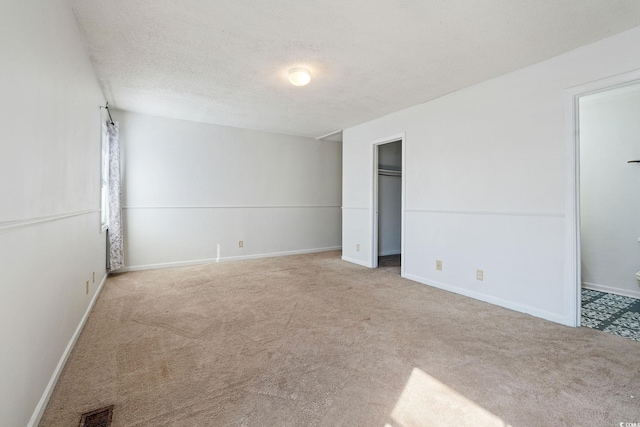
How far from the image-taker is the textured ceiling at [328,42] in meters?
2.00

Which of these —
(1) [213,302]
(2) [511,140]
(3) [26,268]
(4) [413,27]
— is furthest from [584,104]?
(3) [26,268]

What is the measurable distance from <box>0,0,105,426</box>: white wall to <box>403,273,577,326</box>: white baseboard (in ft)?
11.8

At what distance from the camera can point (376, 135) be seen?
461cm

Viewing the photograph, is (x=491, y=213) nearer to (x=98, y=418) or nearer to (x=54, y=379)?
(x=98, y=418)

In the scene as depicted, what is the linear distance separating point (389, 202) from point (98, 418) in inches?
215

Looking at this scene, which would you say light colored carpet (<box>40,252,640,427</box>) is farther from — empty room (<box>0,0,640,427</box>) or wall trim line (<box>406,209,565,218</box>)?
wall trim line (<box>406,209,565,218</box>)

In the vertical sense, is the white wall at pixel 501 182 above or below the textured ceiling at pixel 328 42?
below

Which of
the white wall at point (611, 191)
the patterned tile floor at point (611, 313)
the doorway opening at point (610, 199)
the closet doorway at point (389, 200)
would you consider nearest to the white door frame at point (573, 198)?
the patterned tile floor at point (611, 313)

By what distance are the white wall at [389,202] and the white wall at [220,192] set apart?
1.06 meters

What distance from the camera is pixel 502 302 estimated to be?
2.96 m

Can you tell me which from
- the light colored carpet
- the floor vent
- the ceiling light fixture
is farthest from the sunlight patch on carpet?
the ceiling light fixture

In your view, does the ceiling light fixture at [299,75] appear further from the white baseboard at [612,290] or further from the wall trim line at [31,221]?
the white baseboard at [612,290]

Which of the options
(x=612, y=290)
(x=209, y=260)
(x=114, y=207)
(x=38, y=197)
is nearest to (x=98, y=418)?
(x=38, y=197)

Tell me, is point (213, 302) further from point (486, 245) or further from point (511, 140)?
point (511, 140)
